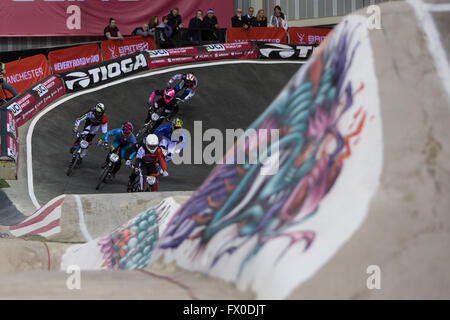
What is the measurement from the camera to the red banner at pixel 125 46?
2483 centimetres

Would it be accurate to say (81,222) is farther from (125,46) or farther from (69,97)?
(125,46)

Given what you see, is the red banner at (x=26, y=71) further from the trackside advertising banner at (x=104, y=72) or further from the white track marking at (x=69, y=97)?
the white track marking at (x=69, y=97)

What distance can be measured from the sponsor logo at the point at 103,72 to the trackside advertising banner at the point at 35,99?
53 cm

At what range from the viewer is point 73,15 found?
92.3ft

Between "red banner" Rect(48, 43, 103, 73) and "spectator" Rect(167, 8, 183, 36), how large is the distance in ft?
9.31

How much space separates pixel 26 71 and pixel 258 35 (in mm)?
9321

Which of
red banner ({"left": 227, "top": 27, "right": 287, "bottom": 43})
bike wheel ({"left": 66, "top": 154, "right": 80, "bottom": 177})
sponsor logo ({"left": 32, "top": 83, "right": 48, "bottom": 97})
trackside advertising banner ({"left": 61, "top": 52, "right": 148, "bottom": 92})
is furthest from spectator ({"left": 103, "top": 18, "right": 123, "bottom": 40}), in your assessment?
bike wheel ({"left": 66, "top": 154, "right": 80, "bottom": 177})

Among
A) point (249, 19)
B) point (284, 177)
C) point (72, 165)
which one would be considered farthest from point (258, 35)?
point (284, 177)

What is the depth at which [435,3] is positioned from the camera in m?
3.49

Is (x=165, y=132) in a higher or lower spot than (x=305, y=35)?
lower

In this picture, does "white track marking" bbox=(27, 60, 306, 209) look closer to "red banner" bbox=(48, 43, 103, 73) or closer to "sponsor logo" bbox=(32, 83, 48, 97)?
"sponsor logo" bbox=(32, 83, 48, 97)
